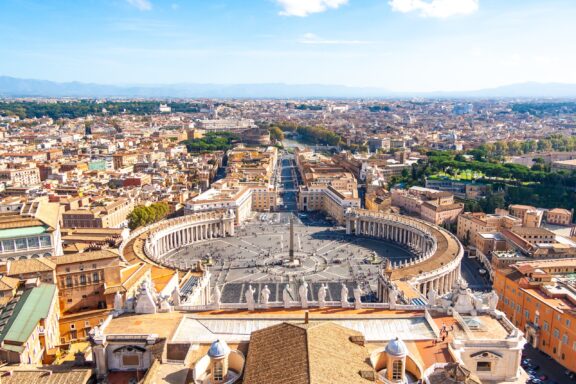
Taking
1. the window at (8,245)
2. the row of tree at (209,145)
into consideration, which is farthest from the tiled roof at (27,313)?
the row of tree at (209,145)

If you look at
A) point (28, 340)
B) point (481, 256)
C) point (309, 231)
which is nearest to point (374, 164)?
point (309, 231)

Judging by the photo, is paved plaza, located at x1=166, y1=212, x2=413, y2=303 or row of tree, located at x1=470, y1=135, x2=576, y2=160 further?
row of tree, located at x1=470, y1=135, x2=576, y2=160

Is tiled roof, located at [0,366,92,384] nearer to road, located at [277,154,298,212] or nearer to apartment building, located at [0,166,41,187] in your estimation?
road, located at [277,154,298,212]

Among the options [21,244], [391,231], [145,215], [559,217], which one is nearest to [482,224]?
[391,231]

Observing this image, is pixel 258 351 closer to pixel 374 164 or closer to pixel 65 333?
pixel 65 333

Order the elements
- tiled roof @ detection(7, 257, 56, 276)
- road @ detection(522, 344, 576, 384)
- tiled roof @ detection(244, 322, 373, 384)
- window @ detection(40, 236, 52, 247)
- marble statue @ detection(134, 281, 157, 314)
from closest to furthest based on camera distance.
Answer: tiled roof @ detection(244, 322, 373, 384), marble statue @ detection(134, 281, 157, 314), road @ detection(522, 344, 576, 384), tiled roof @ detection(7, 257, 56, 276), window @ detection(40, 236, 52, 247)

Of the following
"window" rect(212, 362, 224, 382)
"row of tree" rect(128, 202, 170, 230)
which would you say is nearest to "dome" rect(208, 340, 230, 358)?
"window" rect(212, 362, 224, 382)
